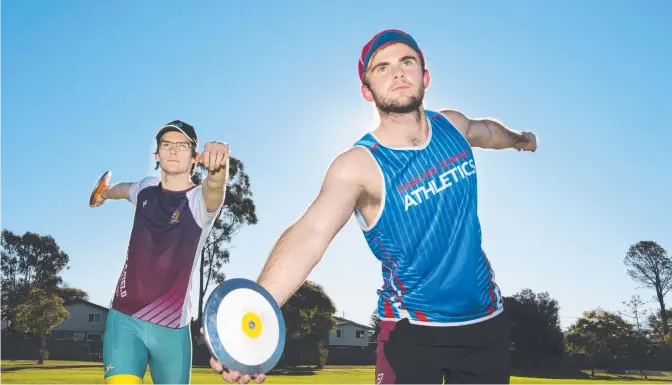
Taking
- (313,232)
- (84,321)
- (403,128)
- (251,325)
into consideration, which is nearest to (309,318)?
(84,321)

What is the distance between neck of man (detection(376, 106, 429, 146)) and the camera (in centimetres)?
466

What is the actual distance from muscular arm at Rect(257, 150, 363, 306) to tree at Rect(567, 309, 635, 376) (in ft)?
241

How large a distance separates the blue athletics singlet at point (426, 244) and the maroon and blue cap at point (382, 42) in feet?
2.38

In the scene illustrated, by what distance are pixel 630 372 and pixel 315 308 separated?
3978 centimetres

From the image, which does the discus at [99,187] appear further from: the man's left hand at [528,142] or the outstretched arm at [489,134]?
the man's left hand at [528,142]

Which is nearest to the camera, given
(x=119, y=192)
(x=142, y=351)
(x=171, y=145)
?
(x=142, y=351)

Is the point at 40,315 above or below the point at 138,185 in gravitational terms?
below

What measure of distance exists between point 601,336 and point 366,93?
76515mm

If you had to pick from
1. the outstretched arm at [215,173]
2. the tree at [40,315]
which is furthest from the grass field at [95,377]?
the outstretched arm at [215,173]

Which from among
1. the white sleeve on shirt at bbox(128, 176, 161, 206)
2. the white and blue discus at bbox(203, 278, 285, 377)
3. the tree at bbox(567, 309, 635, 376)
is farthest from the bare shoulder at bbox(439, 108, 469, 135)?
the tree at bbox(567, 309, 635, 376)

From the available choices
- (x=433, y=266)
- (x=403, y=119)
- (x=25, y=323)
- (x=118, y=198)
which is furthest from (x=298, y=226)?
(x=25, y=323)

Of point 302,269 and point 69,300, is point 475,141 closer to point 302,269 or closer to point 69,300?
point 302,269

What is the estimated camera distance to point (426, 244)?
4.34m

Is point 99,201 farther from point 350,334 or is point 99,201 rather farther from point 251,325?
point 350,334
